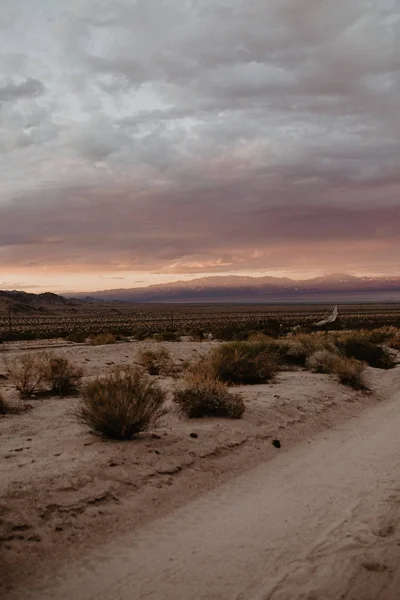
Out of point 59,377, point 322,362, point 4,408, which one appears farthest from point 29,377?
point 322,362

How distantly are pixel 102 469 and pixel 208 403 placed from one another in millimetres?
4711

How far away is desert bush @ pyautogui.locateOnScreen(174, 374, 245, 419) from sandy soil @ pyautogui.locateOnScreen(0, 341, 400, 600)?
394 millimetres

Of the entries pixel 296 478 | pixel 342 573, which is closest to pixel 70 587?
pixel 342 573

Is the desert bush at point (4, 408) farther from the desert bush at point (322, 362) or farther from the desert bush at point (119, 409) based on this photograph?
the desert bush at point (322, 362)

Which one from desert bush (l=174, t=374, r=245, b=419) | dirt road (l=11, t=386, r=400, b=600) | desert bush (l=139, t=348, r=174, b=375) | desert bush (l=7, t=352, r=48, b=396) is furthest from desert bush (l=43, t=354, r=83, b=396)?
dirt road (l=11, t=386, r=400, b=600)

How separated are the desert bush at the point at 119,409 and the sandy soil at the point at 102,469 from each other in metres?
0.29

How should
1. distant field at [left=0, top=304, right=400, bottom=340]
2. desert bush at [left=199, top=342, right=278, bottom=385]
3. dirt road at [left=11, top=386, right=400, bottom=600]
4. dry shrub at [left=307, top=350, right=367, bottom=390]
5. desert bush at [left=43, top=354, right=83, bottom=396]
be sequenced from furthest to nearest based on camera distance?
distant field at [left=0, top=304, right=400, bottom=340]
dry shrub at [left=307, top=350, right=367, bottom=390]
desert bush at [left=199, top=342, right=278, bottom=385]
desert bush at [left=43, top=354, right=83, bottom=396]
dirt road at [left=11, top=386, right=400, bottom=600]

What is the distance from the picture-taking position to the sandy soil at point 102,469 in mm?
6406

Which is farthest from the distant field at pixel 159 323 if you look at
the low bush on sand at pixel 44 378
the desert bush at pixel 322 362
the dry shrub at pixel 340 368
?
the low bush on sand at pixel 44 378

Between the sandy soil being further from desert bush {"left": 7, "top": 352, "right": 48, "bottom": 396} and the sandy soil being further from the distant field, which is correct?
the distant field

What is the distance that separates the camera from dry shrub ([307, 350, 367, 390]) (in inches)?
749

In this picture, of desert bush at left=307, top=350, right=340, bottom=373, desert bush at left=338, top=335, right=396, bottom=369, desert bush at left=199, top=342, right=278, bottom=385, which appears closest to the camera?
desert bush at left=199, top=342, right=278, bottom=385

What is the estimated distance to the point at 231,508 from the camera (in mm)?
7754

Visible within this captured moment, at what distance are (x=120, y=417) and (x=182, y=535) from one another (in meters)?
3.62
